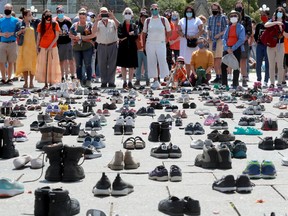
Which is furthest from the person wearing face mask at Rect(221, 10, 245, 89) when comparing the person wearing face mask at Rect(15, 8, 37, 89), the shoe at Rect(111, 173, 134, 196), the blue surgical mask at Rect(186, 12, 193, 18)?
the shoe at Rect(111, 173, 134, 196)

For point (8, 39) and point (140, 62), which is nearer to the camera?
point (8, 39)

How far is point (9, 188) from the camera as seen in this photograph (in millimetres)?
6121

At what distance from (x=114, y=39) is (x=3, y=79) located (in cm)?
331

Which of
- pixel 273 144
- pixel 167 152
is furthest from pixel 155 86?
pixel 167 152

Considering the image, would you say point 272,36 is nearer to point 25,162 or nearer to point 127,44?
point 127,44

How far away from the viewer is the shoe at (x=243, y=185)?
20.4 ft

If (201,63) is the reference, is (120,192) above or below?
below

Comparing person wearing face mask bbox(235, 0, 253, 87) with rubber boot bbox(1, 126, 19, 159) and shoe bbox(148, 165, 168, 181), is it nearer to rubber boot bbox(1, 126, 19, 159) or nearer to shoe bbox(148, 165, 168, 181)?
rubber boot bbox(1, 126, 19, 159)

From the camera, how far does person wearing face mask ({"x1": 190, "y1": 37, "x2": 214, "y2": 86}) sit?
16922mm

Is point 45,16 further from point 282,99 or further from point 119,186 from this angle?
point 119,186

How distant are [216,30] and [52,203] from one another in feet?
43.2

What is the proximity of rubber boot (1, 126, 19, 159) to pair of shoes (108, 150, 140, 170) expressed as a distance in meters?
1.25

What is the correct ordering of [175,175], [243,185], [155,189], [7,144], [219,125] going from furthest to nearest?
[219,125], [7,144], [175,175], [155,189], [243,185]

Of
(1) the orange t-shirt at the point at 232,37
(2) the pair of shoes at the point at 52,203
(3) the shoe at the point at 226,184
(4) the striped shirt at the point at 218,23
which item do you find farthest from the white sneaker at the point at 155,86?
(2) the pair of shoes at the point at 52,203
